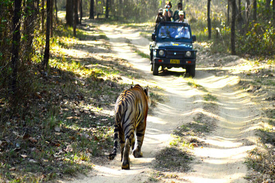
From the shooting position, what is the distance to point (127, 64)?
16734mm

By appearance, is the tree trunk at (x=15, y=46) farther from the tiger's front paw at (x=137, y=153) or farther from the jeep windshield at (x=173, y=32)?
the jeep windshield at (x=173, y=32)

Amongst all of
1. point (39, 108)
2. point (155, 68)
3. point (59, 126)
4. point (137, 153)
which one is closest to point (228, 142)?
point (137, 153)

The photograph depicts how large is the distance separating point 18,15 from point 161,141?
408 centimetres

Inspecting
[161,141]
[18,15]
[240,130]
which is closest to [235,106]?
[240,130]

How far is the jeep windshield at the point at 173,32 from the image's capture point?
15156 millimetres

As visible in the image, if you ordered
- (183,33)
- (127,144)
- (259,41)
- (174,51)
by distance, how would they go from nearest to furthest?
(127,144) < (174,51) < (183,33) < (259,41)

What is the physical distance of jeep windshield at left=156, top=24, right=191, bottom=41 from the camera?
1516 centimetres

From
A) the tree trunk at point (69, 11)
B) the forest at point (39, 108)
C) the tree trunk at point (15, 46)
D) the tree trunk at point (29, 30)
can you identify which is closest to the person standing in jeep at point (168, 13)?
the forest at point (39, 108)

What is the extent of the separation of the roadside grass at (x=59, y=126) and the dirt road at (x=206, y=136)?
0.57 m

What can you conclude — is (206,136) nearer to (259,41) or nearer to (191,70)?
(191,70)

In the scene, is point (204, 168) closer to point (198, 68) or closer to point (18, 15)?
point (18, 15)

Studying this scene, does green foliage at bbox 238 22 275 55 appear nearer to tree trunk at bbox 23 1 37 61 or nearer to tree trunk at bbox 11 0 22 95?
tree trunk at bbox 23 1 37 61

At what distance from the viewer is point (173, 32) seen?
15.3 metres

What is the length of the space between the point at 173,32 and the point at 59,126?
9.34m
